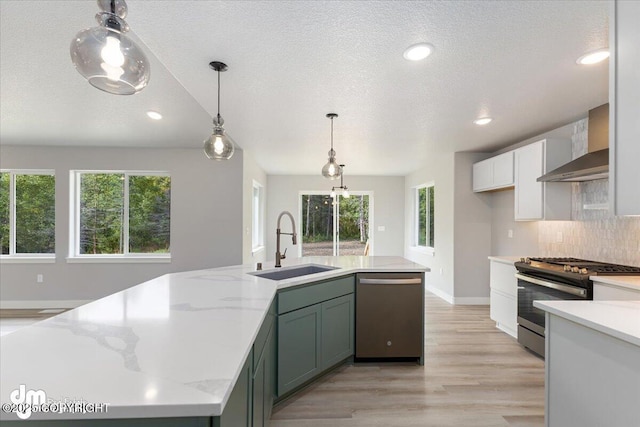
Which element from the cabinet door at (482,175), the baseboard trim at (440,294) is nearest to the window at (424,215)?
the baseboard trim at (440,294)

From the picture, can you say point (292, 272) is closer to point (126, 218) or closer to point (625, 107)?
point (625, 107)

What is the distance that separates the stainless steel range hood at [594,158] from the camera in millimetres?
2602

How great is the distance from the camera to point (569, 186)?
10.9ft

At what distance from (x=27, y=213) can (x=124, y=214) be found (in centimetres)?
144

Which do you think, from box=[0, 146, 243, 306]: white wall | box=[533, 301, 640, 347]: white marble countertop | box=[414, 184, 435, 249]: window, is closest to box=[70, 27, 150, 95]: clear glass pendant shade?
box=[533, 301, 640, 347]: white marble countertop

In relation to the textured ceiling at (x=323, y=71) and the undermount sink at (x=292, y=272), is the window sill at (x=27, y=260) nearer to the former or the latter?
the textured ceiling at (x=323, y=71)

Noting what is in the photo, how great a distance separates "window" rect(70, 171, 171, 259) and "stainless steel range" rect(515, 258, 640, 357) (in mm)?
4883

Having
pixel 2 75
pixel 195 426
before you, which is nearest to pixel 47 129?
pixel 2 75

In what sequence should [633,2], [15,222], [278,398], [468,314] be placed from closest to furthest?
[633,2] → [278,398] → [468,314] → [15,222]

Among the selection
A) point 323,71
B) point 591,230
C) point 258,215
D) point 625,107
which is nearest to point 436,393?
point 625,107

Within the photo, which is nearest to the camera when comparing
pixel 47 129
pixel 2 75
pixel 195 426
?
pixel 195 426

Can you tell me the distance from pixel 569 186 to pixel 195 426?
4.08 m

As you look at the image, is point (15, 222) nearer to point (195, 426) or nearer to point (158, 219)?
point (158, 219)

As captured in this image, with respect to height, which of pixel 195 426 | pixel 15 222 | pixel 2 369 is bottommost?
pixel 195 426
